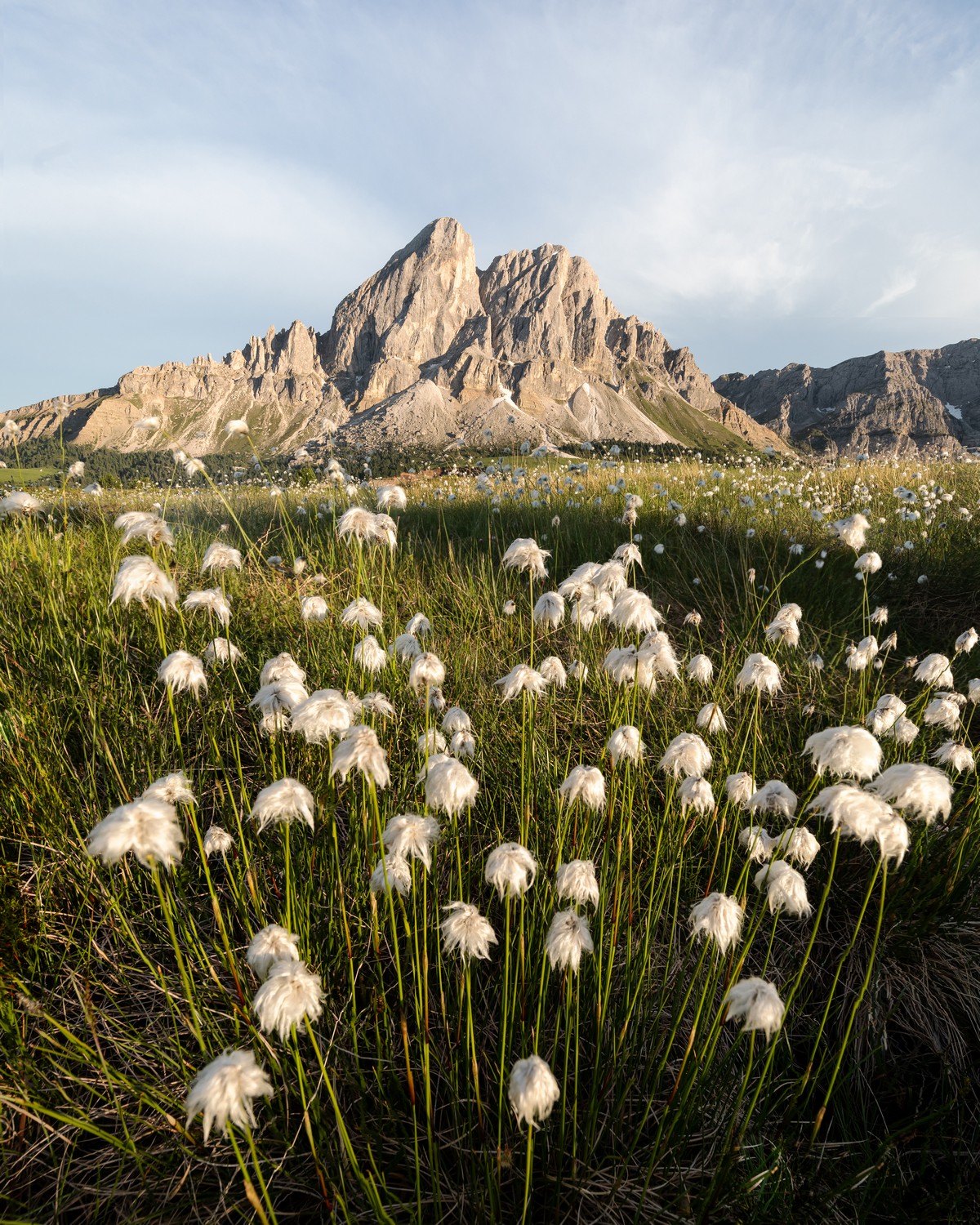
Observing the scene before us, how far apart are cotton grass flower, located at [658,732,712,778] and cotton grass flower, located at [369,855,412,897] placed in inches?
38.0

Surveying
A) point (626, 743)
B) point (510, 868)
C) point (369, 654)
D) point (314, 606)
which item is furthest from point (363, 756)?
point (314, 606)

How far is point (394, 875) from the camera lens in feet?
6.22


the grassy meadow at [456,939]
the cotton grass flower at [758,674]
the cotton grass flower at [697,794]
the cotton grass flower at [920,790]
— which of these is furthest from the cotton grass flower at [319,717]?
the cotton grass flower at [758,674]

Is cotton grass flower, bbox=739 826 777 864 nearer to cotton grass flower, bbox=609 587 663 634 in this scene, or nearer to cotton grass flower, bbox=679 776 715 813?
cotton grass flower, bbox=679 776 715 813

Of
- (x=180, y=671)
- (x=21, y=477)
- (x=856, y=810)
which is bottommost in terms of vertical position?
(x=856, y=810)

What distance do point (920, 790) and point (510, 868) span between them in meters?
1.09

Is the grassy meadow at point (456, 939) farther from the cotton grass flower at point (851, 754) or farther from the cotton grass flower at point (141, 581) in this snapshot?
the cotton grass flower at point (141, 581)

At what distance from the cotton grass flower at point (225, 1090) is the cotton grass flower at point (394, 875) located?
1.78 feet

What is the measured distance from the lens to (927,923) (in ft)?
8.55

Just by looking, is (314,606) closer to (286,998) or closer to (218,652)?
(218,652)

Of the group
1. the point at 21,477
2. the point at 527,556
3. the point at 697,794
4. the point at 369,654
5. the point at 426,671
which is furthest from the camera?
the point at 21,477

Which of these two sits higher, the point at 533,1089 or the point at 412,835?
the point at 412,835

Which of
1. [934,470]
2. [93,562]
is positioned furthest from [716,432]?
[93,562]

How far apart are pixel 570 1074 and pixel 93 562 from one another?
4300 mm
